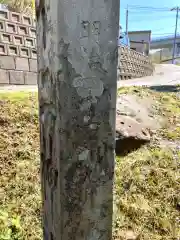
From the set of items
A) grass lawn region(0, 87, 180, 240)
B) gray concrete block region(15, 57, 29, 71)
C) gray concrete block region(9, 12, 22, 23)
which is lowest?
grass lawn region(0, 87, 180, 240)

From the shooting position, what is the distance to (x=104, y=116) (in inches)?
38.6

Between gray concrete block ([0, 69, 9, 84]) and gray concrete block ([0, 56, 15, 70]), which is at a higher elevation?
gray concrete block ([0, 56, 15, 70])

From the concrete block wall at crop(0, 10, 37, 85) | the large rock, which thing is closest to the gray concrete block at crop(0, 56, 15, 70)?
the concrete block wall at crop(0, 10, 37, 85)

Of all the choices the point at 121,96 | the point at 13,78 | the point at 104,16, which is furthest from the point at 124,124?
the point at 13,78

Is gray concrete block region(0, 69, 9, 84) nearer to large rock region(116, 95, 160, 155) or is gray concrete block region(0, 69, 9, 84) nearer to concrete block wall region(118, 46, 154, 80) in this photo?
large rock region(116, 95, 160, 155)

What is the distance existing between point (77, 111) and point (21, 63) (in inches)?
167

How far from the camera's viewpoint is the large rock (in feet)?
8.43

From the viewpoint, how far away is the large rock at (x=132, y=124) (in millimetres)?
2570

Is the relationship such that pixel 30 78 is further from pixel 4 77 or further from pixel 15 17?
pixel 15 17

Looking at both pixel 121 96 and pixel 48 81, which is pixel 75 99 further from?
pixel 121 96

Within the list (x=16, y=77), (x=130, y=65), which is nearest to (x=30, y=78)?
(x=16, y=77)

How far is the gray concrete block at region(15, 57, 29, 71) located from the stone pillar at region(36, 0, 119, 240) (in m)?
4.00

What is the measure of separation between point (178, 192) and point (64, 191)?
4.77 ft

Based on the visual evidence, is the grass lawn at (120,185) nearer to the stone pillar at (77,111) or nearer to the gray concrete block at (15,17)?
the stone pillar at (77,111)
